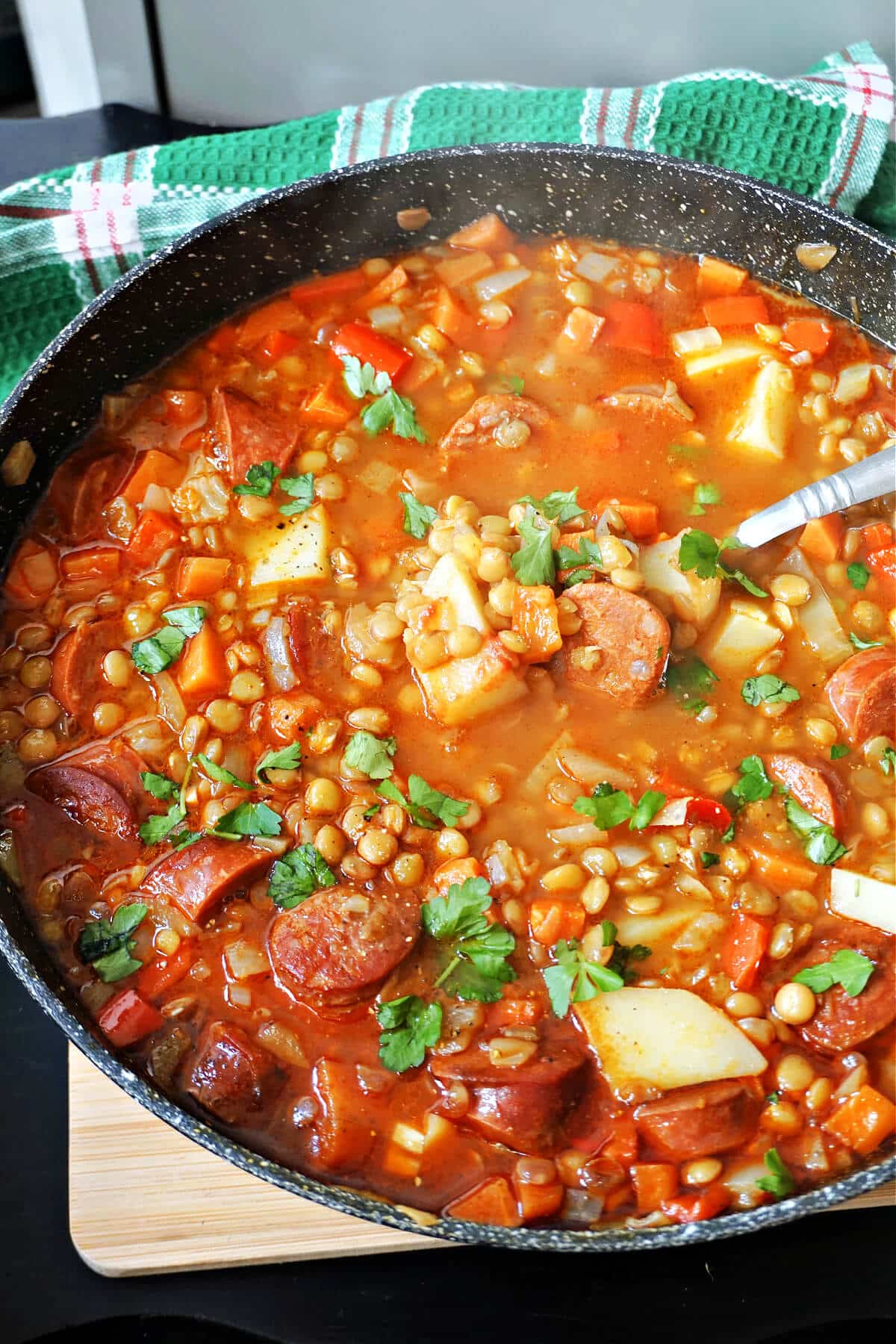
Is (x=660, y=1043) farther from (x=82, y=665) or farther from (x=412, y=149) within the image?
(x=412, y=149)

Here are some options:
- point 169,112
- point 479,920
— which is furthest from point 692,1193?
point 169,112

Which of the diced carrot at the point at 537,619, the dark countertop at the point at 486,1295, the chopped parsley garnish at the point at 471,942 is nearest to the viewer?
the chopped parsley garnish at the point at 471,942

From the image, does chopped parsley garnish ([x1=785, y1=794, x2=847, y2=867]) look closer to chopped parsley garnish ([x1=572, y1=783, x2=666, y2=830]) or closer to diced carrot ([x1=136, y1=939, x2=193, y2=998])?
chopped parsley garnish ([x1=572, y1=783, x2=666, y2=830])

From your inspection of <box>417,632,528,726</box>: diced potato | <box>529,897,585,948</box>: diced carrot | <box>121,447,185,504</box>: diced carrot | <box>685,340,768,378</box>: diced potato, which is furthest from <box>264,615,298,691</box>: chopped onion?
<box>685,340,768,378</box>: diced potato

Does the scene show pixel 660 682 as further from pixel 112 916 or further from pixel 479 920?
pixel 112 916

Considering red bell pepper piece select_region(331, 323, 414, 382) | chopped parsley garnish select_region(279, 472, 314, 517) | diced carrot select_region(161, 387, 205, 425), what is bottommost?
chopped parsley garnish select_region(279, 472, 314, 517)

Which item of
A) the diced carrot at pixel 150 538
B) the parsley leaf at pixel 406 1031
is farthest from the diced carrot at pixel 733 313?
the parsley leaf at pixel 406 1031

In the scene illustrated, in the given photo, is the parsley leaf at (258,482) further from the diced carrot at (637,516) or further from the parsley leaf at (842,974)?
the parsley leaf at (842,974)
